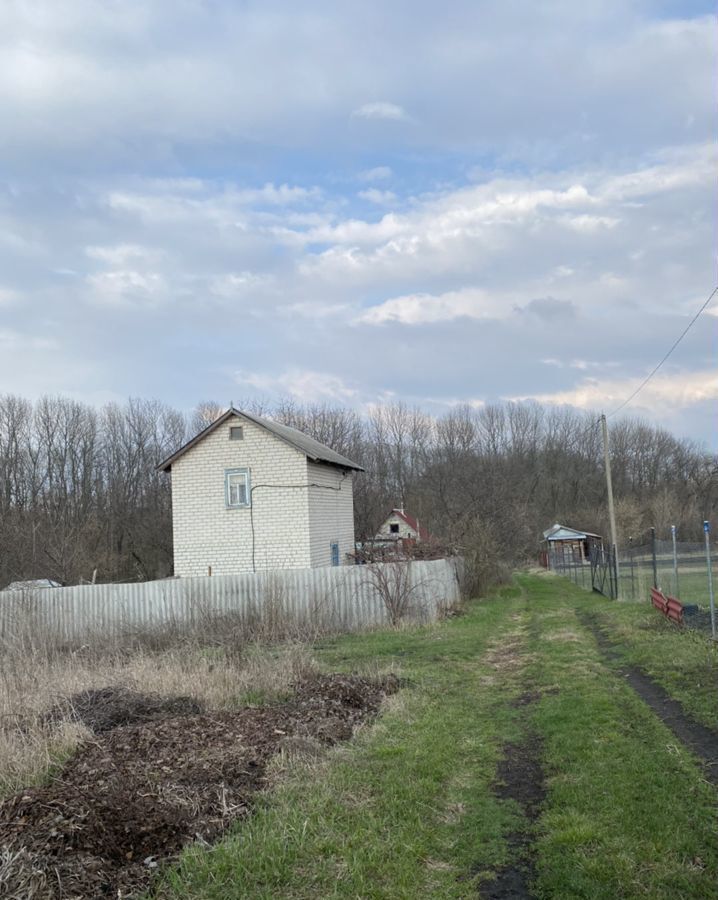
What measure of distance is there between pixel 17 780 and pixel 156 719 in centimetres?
232

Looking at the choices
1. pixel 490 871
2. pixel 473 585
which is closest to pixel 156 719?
pixel 490 871

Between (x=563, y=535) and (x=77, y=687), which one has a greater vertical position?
(x=563, y=535)

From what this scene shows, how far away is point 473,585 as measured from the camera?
2536cm

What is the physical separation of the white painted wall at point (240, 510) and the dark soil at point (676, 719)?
12418 mm

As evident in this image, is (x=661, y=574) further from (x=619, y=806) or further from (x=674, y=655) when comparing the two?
(x=619, y=806)

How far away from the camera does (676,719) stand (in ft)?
25.7

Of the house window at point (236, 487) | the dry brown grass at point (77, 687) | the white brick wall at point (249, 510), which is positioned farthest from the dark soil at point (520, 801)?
the house window at point (236, 487)

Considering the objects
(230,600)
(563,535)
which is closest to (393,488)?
(563,535)

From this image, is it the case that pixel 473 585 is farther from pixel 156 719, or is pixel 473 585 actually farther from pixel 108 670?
pixel 156 719

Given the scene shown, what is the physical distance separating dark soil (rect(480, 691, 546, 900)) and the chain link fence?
5.97 meters

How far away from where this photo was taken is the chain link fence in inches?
564

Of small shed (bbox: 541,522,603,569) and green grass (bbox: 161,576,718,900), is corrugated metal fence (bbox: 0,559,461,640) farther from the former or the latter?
small shed (bbox: 541,522,603,569)

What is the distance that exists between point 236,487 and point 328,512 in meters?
3.14

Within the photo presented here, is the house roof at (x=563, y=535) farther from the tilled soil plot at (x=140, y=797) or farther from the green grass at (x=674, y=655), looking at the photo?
the tilled soil plot at (x=140, y=797)
